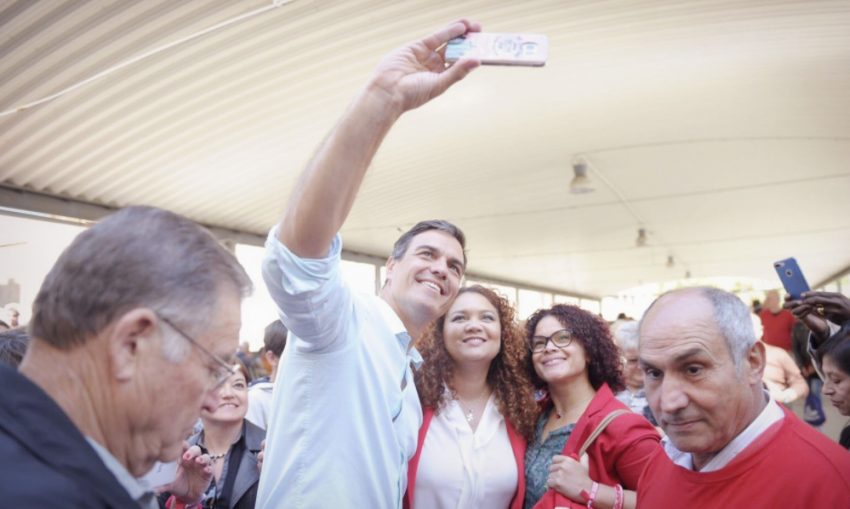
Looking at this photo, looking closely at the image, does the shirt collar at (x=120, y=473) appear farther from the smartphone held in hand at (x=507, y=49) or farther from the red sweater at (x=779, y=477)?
the red sweater at (x=779, y=477)

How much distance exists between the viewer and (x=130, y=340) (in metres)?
1.05

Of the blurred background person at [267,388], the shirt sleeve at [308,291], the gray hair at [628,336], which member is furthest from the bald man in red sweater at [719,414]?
the gray hair at [628,336]

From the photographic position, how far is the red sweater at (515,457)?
276 centimetres

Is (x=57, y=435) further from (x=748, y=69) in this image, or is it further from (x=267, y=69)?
(x=748, y=69)

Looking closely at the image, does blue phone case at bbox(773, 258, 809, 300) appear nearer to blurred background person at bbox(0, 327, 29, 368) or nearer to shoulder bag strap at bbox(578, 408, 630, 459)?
shoulder bag strap at bbox(578, 408, 630, 459)

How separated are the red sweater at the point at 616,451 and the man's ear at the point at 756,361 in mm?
747

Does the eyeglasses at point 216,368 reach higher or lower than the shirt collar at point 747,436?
higher

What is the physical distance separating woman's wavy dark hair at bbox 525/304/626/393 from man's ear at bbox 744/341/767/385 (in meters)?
1.33

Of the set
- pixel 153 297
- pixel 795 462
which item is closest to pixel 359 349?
pixel 153 297

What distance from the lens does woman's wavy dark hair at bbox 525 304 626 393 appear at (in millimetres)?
3250

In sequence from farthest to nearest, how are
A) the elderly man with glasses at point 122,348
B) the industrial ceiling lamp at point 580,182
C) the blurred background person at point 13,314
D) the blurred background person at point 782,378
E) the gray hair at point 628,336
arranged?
the industrial ceiling lamp at point 580,182 → the blurred background person at point 13,314 → the blurred background person at point 782,378 → the gray hair at point 628,336 → the elderly man with glasses at point 122,348

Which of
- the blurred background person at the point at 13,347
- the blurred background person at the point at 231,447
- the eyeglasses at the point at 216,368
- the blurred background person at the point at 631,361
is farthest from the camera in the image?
the blurred background person at the point at 631,361

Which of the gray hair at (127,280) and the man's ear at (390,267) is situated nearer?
the gray hair at (127,280)

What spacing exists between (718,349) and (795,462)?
344mm
